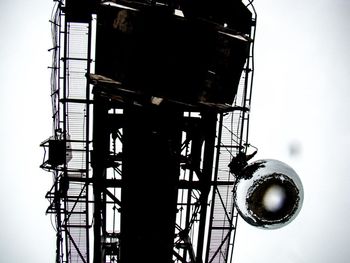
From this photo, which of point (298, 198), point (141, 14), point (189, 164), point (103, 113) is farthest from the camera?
point (189, 164)

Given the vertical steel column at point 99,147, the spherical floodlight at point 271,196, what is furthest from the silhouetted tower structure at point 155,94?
the spherical floodlight at point 271,196

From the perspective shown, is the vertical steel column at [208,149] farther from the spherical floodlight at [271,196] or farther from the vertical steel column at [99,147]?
the spherical floodlight at [271,196]

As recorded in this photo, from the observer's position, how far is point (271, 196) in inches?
121

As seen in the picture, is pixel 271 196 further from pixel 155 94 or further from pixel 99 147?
pixel 99 147

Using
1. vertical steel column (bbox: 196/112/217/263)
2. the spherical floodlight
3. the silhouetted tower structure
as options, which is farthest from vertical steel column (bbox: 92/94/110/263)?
the spherical floodlight

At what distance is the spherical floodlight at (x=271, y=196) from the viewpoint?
306 centimetres

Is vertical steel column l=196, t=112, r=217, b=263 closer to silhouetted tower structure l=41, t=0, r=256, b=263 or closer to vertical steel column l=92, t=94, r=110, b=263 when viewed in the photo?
silhouetted tower structure l=41, t=0, r=256, b=263

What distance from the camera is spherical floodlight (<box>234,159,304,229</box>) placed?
10.0 feet

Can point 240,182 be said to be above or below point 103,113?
below

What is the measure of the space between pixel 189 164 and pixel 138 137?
7.47ft

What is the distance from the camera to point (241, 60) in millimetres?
4473

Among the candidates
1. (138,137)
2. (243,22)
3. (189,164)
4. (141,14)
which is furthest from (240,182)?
(243,22)

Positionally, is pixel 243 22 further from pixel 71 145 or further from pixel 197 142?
pixel 71 145

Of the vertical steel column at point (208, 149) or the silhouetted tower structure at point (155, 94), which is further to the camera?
the vertical steel column at point (208, 149)
